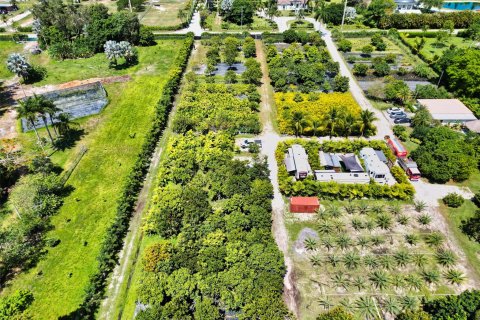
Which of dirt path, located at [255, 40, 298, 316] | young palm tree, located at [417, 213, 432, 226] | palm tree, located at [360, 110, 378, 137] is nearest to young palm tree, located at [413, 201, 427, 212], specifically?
young palm tree, located at [417, 213, 432, 226]

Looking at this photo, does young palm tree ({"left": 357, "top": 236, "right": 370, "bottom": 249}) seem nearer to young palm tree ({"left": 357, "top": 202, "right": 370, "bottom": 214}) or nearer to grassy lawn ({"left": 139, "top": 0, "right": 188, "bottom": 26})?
young palm tree ({"left": 357, "top": 202, "right": 370, "bottom": 214})

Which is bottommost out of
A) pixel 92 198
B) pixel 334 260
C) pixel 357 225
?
pixel 334 260

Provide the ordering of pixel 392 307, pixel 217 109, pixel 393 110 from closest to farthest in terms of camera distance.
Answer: pixel 392 307 < pixel 217 109 < pixel 393 110

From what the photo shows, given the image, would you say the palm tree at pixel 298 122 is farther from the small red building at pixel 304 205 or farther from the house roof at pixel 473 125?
the house roof at pixel 473 125

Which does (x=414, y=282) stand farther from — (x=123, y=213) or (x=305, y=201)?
(x=123, y=213)

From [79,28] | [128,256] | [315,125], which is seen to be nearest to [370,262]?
[315,125]

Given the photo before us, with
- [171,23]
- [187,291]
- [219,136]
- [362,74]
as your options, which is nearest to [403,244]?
[187,291]
